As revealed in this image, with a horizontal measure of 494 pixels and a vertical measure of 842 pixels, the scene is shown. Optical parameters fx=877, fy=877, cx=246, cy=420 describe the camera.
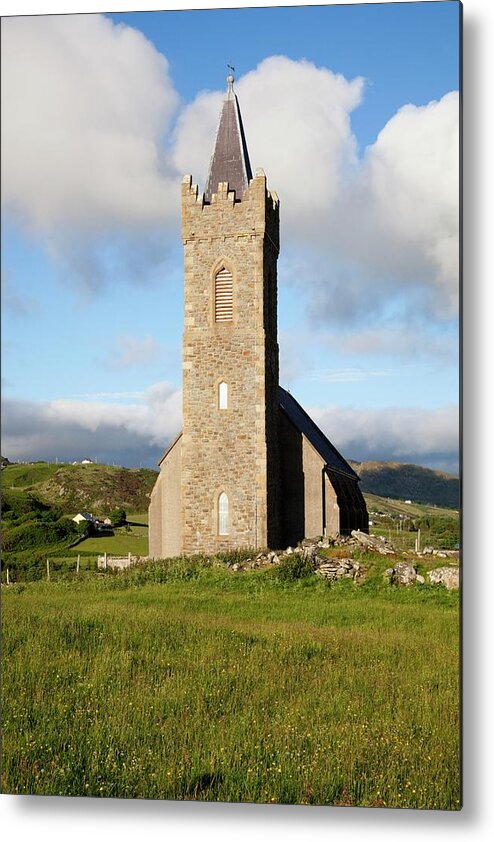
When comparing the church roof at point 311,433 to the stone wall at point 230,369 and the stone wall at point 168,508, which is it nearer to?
the stone wall at point 230,369

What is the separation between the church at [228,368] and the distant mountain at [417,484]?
9.53 feet

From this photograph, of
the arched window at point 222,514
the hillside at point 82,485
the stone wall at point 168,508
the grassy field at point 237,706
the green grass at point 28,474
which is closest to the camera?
the grassy field at point 237,706

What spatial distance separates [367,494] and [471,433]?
488 inches

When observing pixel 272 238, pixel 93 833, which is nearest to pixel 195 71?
pixel 93 833

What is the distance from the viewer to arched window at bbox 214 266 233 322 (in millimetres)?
19984

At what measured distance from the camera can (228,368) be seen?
19.9 metres

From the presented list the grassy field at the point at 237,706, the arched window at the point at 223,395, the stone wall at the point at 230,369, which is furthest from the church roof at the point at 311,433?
the grassy field at the point at 237,706

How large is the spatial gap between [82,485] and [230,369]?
6651 mm

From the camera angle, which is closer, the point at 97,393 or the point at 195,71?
the point at 195,71

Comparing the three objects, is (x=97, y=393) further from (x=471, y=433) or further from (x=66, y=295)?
(x=471, y=433)

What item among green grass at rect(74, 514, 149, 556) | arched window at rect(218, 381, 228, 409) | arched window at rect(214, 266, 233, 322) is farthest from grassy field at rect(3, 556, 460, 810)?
arched window at rect(214, 266, 233, 322)

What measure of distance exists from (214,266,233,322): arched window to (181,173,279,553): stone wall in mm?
105

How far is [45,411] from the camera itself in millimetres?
10781

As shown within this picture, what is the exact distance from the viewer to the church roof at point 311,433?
71.5 ft
